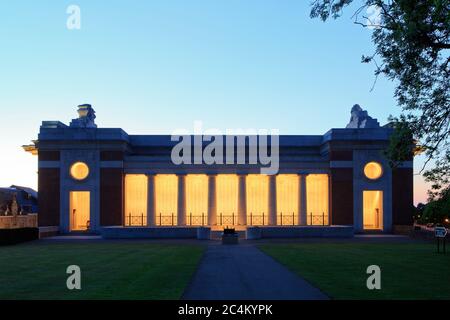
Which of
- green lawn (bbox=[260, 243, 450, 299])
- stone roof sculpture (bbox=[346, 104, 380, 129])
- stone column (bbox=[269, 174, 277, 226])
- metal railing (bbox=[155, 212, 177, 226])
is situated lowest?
metal railing (bbox=[155, 212, 177, 226])

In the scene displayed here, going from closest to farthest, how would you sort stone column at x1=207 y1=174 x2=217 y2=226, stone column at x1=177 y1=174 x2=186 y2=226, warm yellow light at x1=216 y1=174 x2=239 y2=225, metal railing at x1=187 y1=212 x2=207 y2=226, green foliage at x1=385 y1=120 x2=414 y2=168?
1. green foliage at x1=385 y1=120 x2=414 y2=168
2. stone column at x1=207 y1=174 x2=217 y2=226
3. stone column at x1=177 y1=174 x2=186 y2=226
4. metal railing at x1=187 y1=212 x2=207 y2=226
5. warm yellow light at x1=216 y1=174 x2=239 y2=225

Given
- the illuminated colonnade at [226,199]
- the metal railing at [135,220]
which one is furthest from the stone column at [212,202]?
the metal railing at [135,220]

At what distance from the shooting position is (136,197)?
59.4 m

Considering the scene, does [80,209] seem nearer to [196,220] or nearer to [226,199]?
[196,220]

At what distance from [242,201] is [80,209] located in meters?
19.2

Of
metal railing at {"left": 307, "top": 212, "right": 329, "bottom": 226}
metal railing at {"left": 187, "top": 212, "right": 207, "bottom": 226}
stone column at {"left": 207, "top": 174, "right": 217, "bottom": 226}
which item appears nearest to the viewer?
stone column at {"left": 207, "top": 174, "right": 217, "bottom": 226}

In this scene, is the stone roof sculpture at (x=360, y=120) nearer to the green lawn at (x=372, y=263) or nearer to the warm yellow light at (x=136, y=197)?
the warm yellow light at (x=136, y=197)

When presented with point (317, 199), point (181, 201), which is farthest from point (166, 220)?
point (317, 199)

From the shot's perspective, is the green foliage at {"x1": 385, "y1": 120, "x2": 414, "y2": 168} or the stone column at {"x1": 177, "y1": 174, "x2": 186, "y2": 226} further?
the stone column at {"x1": 177, "y1": 174, "x2": 186, "y2": 226}

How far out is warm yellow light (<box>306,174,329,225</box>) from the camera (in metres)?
58.7

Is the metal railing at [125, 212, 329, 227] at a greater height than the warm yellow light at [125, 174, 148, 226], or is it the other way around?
the warm yellow light at [125, 174, 148, 226]

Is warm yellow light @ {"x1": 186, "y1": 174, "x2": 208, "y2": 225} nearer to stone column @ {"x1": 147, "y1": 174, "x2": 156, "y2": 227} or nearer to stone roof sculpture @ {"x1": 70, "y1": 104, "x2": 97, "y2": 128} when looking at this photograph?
stone column @ {"x1": 147, "y1": 174, "x2": 156, "y2": 227}

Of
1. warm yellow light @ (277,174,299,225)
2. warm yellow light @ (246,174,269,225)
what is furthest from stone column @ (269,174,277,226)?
warm yellow light @ (246,174,269,225)

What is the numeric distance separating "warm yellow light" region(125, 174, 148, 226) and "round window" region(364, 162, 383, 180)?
25.2 meters
